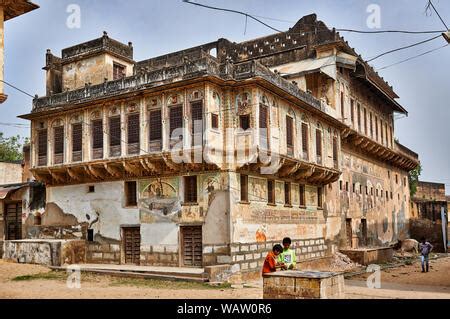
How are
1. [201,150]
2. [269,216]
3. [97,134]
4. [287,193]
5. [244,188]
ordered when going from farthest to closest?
1. [287,193]
2. [97,134]
3. [269,216]
4. [244,188]
5. [201,150]

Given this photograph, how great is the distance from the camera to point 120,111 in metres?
21.6

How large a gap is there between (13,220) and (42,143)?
5292 mm

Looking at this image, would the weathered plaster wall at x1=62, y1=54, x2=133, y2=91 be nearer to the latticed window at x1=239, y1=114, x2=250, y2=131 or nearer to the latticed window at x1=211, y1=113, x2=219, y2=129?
the latticed window at x1=211, y1=113, x2=219, y2=129

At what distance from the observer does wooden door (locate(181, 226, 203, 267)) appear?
1959 centimetres

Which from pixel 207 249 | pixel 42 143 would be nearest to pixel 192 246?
pixel 207 249

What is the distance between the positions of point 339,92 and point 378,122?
29.1 ft

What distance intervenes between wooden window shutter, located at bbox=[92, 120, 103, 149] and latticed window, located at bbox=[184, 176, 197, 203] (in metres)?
4.60

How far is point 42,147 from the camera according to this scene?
2406cm

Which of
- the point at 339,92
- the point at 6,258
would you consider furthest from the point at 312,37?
the point at 6,258

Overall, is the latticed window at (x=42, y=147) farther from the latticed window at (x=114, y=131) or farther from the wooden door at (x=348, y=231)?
the wooden door at (x=348, y=231)

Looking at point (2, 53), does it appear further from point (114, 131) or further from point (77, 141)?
point (77, 141)

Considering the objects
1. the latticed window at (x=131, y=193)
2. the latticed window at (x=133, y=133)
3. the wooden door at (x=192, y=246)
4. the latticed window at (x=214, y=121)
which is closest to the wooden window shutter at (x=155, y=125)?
the latticed window at (x=133, y=133)

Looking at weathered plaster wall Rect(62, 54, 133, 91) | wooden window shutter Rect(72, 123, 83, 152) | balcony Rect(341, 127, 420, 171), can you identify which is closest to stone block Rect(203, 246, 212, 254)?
wooden window shutter Rect(72, 123, 83, 152)
